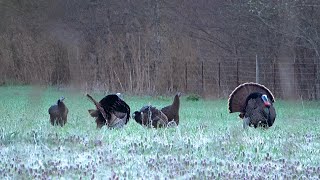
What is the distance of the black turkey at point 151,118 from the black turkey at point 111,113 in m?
0.20

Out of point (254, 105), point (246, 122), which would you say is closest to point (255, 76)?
point (254, 105)

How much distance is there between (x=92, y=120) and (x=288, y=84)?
12456 millimetres

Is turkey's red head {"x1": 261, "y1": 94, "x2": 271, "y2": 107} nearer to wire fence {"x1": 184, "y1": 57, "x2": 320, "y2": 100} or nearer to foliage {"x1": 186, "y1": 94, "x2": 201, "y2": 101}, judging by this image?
wire fence {"x1": 184, "y1": 57, "x2": 320, "y2": 100}

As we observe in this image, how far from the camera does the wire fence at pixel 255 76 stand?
2083 centimetres

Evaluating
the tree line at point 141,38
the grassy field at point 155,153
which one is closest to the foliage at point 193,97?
the tree line at point 141,38

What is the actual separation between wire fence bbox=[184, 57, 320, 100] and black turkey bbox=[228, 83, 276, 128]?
10.3 m

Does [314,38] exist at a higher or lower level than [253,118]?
higher

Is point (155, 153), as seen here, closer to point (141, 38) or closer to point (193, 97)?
point (193, 97)

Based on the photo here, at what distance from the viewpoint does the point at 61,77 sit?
2322 cm

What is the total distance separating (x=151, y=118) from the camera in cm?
934

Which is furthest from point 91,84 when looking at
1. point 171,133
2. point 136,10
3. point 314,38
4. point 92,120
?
point 171,133

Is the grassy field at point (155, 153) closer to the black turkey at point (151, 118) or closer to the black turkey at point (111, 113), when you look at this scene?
the black turkey at point (111, 113)

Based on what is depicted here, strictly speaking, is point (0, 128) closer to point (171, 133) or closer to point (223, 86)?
point (171, 133)

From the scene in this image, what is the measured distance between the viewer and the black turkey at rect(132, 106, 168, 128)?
30.3 feet
